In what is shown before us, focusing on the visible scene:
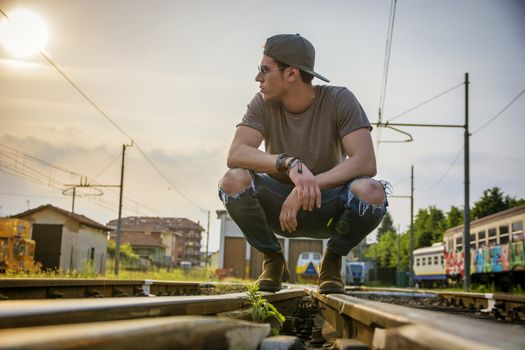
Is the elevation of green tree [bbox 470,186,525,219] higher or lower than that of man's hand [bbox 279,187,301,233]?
higher

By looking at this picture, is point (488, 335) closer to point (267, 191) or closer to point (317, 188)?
point (317, 188)

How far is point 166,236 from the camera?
126188 millimetres

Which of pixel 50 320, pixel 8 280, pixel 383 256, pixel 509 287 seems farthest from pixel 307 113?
pixel 383 256

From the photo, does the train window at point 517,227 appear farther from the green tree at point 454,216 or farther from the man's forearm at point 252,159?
the green tree at point 454,216

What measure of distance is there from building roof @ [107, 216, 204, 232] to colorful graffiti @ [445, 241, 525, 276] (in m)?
103

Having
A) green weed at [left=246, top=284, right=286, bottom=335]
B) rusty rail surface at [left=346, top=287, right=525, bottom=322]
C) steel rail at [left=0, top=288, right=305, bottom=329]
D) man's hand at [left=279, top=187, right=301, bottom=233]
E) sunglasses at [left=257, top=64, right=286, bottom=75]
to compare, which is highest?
sunglasses at [left=257, top=64, right=286, bottom=75]

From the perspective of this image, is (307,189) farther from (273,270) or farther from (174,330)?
(174,330)

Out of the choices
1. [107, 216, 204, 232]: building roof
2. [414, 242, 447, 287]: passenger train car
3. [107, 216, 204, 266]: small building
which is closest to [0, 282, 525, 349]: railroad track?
[414, 242, 447, 287]: passenger train car

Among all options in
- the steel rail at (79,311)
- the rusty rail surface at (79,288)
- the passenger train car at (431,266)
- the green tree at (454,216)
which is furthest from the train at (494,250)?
the green tree at (454,216)

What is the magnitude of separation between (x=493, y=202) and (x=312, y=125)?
213ft

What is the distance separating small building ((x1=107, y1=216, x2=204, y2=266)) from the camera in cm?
10712

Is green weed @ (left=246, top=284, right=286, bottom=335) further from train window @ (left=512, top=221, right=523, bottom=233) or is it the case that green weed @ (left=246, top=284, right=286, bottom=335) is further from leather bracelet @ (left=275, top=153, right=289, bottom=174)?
train window @ (left=512, top=221, right=523, bottom=233)

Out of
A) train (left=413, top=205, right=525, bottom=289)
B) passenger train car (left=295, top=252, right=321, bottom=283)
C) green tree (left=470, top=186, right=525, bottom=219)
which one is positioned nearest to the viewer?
train (left=413, top=205, right=525, bottom=289)

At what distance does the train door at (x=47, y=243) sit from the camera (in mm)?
46062
